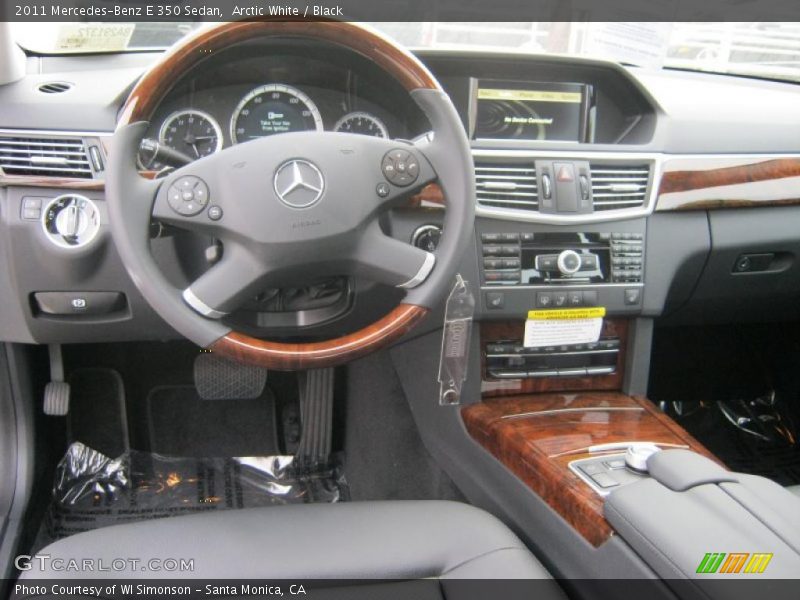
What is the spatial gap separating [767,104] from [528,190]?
71cm

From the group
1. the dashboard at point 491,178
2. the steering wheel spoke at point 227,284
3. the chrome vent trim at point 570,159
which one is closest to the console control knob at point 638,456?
the dashboard at point 491,178

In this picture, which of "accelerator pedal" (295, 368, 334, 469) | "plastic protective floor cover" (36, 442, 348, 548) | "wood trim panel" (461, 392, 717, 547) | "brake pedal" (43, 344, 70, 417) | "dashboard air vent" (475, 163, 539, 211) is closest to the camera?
"wood trim panel" (461, 392, 717, 547)

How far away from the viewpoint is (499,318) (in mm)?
1453

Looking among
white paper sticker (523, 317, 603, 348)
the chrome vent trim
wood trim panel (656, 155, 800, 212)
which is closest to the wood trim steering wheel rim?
the chrome vent trim

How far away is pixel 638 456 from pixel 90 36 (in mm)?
1295

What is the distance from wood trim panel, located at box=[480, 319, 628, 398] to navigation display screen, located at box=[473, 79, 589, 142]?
39 cm

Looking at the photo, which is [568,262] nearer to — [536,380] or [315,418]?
[536,380]

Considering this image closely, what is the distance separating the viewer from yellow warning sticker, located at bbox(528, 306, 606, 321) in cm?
146

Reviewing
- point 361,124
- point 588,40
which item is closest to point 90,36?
point 361,124

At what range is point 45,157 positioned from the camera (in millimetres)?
1279

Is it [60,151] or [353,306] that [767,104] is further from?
[60,151]

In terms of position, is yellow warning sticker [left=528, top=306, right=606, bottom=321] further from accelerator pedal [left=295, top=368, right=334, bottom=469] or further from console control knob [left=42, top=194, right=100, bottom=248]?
console control knob [left=42, top=194, right=100, bottom=248]

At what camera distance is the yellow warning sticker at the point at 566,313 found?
4.79 feet

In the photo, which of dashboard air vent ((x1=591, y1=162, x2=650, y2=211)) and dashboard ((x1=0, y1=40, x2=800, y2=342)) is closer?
dashboard ((x1=0, y1=40, x2=800, y2=342))
